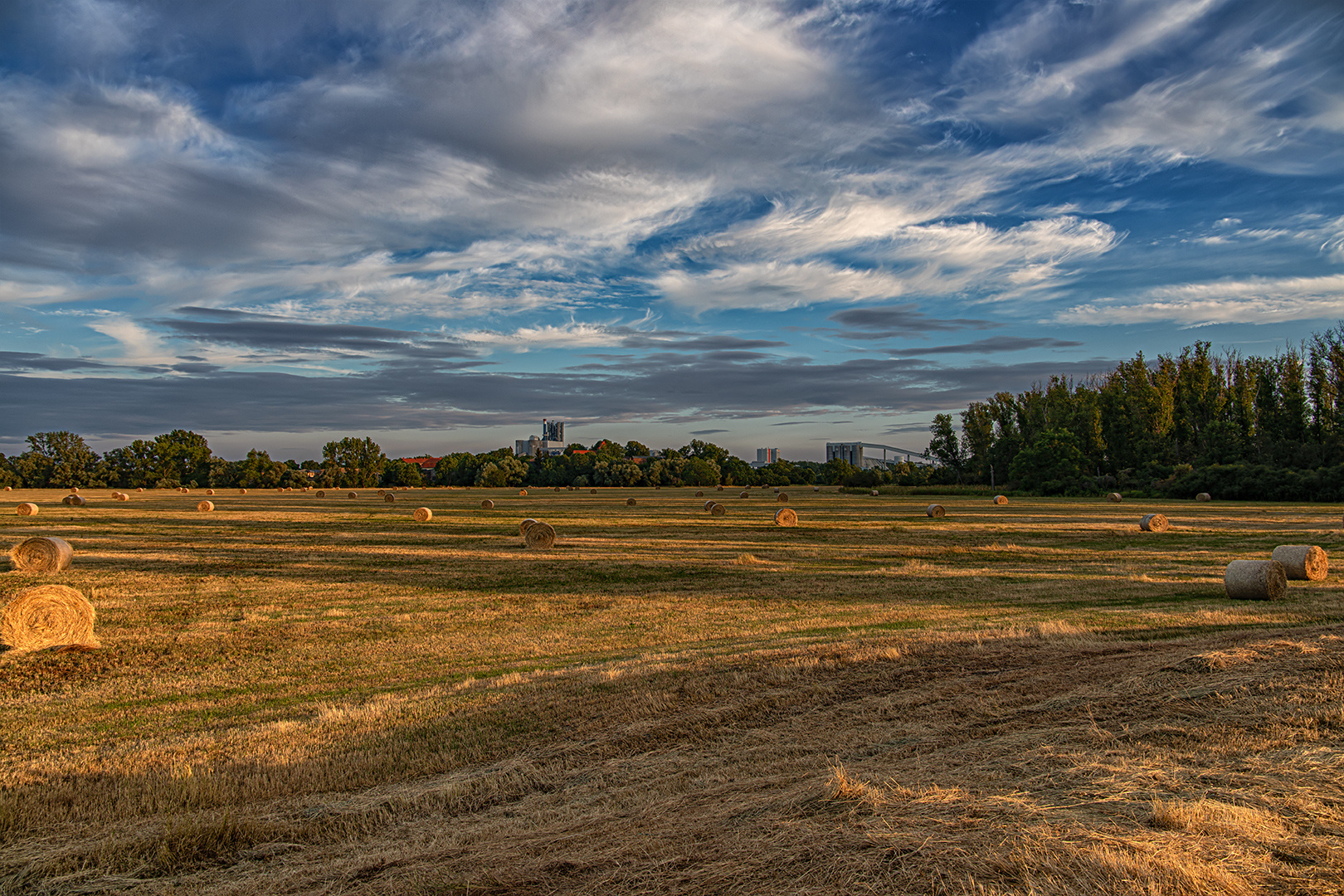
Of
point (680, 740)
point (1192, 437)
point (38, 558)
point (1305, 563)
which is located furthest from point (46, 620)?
point (1192, 437)

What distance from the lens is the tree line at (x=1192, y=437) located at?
66750 mm

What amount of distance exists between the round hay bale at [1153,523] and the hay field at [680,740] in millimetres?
17471

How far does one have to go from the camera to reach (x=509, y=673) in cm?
1052

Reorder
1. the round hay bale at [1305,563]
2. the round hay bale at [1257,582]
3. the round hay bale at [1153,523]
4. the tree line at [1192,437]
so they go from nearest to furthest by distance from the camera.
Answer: the round hay bale at [1257,582], the round hay bale at [1305,563], the round hay bale at [1153,523], the tree line at [1192,437]

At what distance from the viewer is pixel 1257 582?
51.6 ft

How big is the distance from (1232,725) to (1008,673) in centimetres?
301

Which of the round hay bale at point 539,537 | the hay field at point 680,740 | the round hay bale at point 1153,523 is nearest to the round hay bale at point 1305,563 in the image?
the hay field at point 680,740

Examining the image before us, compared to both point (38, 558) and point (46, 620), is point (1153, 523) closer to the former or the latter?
point (46, 620)

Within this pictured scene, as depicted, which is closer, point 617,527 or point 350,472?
point 617,527

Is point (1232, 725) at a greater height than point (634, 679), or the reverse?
point (1232, 725)

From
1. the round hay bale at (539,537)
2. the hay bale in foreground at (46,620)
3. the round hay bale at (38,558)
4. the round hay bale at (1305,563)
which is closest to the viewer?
the hay bale in foreground at (46,620)

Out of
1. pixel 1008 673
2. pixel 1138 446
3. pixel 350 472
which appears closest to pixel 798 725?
pixel 1008 673

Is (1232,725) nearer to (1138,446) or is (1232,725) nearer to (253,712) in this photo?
(253,712)

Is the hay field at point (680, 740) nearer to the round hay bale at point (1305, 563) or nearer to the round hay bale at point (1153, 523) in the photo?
the round hay bale at point (1305, 563)
